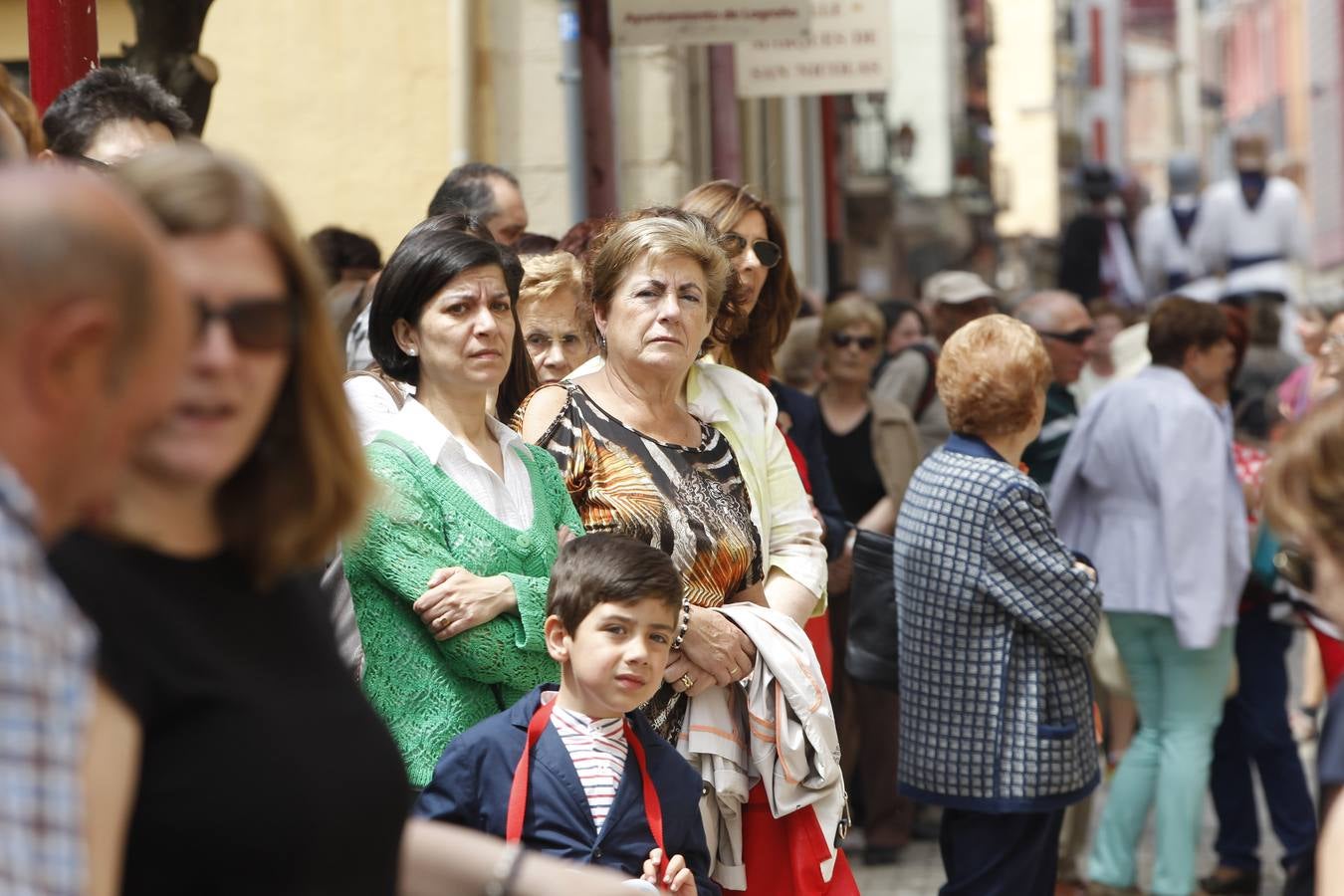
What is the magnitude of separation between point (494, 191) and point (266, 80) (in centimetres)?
466

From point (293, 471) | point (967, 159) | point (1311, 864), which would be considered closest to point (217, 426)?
point (293, 471)

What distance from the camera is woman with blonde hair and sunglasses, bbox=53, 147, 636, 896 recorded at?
5.91 feet

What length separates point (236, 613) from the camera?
6.39 feet

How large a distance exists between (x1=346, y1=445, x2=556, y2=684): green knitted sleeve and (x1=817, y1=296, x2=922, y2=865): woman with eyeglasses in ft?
13.1

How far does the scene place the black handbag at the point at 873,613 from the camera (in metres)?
5.99

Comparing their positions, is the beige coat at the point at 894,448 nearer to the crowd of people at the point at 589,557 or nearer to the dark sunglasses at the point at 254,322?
the crowd of people at the point at 589,557

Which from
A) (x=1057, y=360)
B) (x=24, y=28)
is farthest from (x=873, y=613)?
(x=24, y=28)

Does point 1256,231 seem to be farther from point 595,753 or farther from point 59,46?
point 595,753

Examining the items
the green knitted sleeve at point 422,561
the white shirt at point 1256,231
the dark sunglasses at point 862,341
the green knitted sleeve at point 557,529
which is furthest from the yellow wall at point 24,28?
the white shirt at point 1256,231

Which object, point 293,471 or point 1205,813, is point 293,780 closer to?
point 293,471

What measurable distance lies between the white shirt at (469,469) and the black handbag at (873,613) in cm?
216

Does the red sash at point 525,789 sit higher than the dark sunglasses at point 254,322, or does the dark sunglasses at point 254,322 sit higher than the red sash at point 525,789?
the dark sunglasses at point 254,322

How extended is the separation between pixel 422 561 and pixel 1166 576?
3740mm

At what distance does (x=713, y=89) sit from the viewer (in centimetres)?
1305
